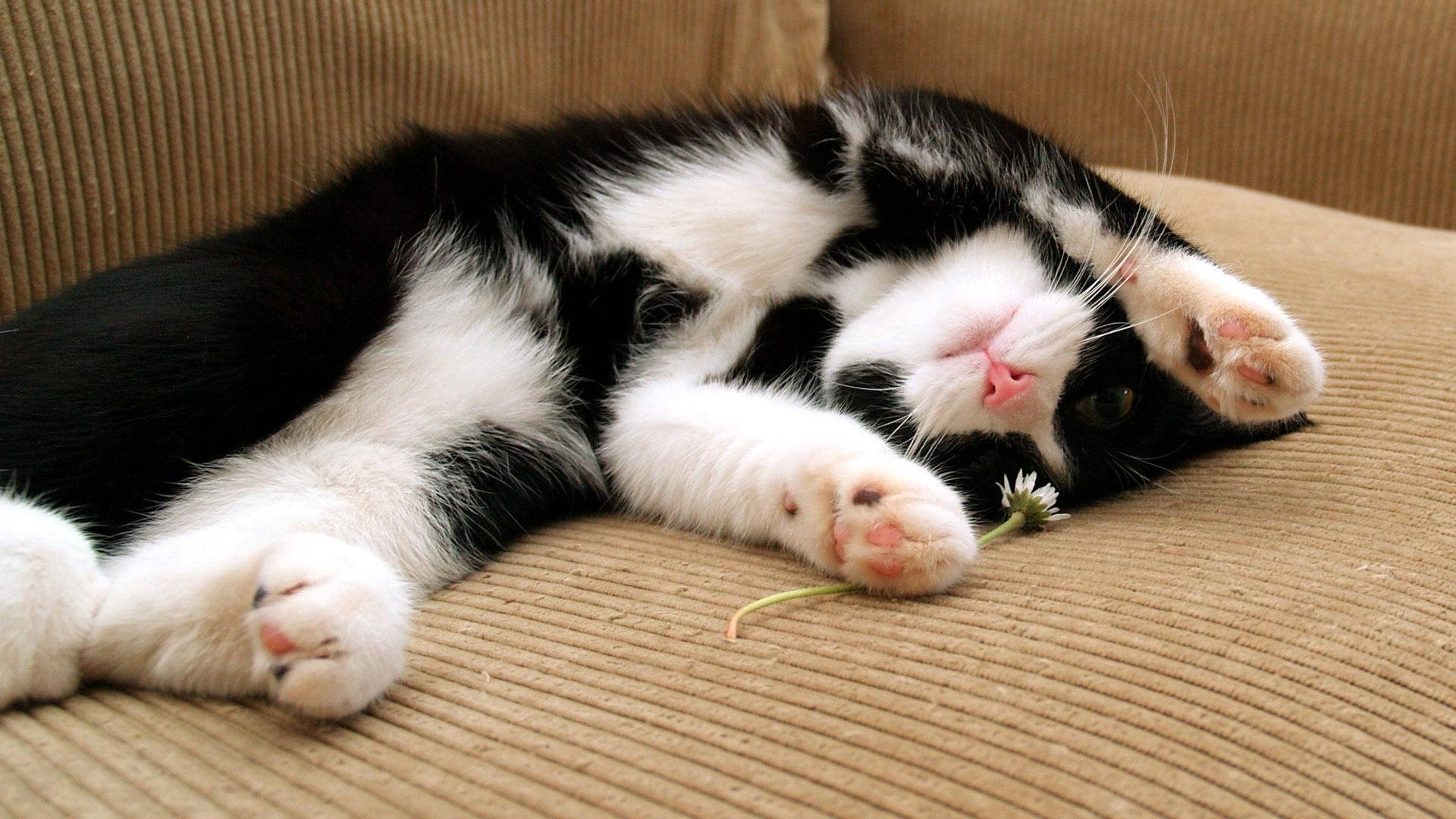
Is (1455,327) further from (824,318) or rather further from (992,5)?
(992,5)

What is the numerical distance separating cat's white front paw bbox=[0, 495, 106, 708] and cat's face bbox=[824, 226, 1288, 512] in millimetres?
724

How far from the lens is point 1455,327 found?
47.3 inches

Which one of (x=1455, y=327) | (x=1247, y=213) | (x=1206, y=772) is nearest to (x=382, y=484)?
(x=1206, y=772)

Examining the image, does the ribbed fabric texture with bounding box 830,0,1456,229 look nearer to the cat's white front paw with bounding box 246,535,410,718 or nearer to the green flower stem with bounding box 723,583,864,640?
the green flower stem with bounding box 723,583,864,640

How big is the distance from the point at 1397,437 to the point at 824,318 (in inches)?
23.7

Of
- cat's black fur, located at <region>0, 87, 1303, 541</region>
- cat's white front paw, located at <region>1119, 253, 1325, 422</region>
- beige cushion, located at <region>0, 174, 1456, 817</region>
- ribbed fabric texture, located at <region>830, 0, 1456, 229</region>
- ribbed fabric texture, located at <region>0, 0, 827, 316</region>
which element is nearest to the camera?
beige cushion, located at <region>0, 174, 1456, 817</region>

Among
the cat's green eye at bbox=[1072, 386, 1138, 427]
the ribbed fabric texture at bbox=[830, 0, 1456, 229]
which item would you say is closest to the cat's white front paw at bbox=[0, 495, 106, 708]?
the cat's green eye at bbox=[1072, 386, 1138, 427]

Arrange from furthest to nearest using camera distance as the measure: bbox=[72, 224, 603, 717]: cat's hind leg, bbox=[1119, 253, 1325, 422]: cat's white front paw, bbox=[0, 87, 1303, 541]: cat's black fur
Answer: bbox=[1119, 253, 1325, 422]: cat's white front paw → bbox=[0, 87, 1303, 541]: cat's black fur → bbox=[72, 224, 603, 717]: cat's hind leg

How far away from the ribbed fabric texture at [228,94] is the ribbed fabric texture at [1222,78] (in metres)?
0.47

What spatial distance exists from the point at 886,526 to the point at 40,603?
63 centimetres

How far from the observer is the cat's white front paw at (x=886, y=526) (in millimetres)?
827

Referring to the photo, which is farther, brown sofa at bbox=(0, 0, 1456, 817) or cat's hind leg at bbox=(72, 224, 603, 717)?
cat's hind leg at bbox=(72, 224, 603, 717)

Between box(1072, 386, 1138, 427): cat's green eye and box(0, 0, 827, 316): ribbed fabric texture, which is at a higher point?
box(0, 0, 827, 316): ribbed fabric texture

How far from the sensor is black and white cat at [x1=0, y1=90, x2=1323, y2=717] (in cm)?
81
